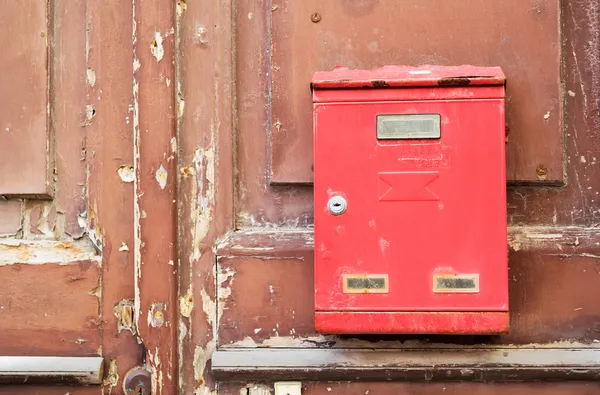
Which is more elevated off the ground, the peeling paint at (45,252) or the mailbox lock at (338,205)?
the mailbox lock at (338,205)

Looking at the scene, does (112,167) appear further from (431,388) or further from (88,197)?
(431,388)

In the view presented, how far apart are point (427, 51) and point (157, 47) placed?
2.09 feet

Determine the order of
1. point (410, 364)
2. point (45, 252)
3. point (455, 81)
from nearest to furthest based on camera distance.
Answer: point (455, 81) → point (410, 364) → point (45, 252)

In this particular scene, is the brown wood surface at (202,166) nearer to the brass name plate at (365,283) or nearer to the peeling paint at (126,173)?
the peeling paint at (126,173)

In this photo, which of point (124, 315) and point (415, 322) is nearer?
point (415, 322)

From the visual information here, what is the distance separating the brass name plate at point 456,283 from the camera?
126 centimetres

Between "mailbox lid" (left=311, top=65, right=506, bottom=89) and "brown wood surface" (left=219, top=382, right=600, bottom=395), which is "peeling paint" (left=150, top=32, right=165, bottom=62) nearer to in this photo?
"mailbox lid" (left=311, top=65, right=506, bottom=89)

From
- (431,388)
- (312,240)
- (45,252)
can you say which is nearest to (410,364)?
(431,388)

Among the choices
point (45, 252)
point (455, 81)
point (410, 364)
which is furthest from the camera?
point (45, 252)

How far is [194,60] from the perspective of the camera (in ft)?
4.99

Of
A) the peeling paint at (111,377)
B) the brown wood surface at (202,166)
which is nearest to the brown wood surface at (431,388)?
the brown wood surface at (202,166)

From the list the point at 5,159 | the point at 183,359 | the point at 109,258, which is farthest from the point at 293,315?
the point at 5,159

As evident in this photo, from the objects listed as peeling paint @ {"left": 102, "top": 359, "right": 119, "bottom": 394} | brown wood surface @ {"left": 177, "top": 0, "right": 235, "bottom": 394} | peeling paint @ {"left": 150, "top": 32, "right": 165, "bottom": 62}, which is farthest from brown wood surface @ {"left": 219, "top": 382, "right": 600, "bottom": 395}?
peeling paint @ {"left": 150, "top": 32, "right": 165, "bottom": 62}

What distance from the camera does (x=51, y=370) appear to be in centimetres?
149
